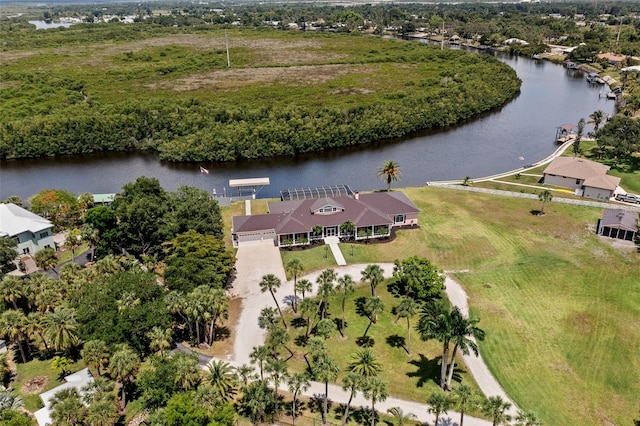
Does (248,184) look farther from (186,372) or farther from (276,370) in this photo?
(276,370)

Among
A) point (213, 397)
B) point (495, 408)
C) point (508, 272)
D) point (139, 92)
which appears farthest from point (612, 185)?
point (139, 92)

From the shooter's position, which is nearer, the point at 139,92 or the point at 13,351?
the point at 13,351

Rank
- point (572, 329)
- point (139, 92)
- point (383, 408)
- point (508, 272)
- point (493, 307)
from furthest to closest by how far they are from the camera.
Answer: point (139, 92) < point (508, 272) < point (493, 307) < point (572, 329) < point (383, 408)

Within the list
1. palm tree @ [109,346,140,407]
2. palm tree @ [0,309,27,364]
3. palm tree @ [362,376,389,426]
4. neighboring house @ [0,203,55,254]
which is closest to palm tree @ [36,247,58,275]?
neighboring house @ [0,203,55,254]

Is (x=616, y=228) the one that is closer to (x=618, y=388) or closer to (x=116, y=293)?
(x=618, y=388)

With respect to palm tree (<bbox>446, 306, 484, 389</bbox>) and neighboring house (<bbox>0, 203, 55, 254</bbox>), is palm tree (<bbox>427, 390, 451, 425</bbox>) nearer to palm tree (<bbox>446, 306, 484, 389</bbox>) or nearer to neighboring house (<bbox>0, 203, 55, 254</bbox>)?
palm tree (<bbox>446, 306, 484, 389</bbox>)

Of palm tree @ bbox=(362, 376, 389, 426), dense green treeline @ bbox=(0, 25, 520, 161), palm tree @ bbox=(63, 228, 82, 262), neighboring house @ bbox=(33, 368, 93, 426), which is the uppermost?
dense green treeline @ bbox=(0, 25, 520, 161)

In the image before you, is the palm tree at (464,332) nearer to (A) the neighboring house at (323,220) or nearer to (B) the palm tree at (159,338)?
(B) the palm tree at (159,338)

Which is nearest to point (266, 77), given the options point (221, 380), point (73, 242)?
point (73, 242)
